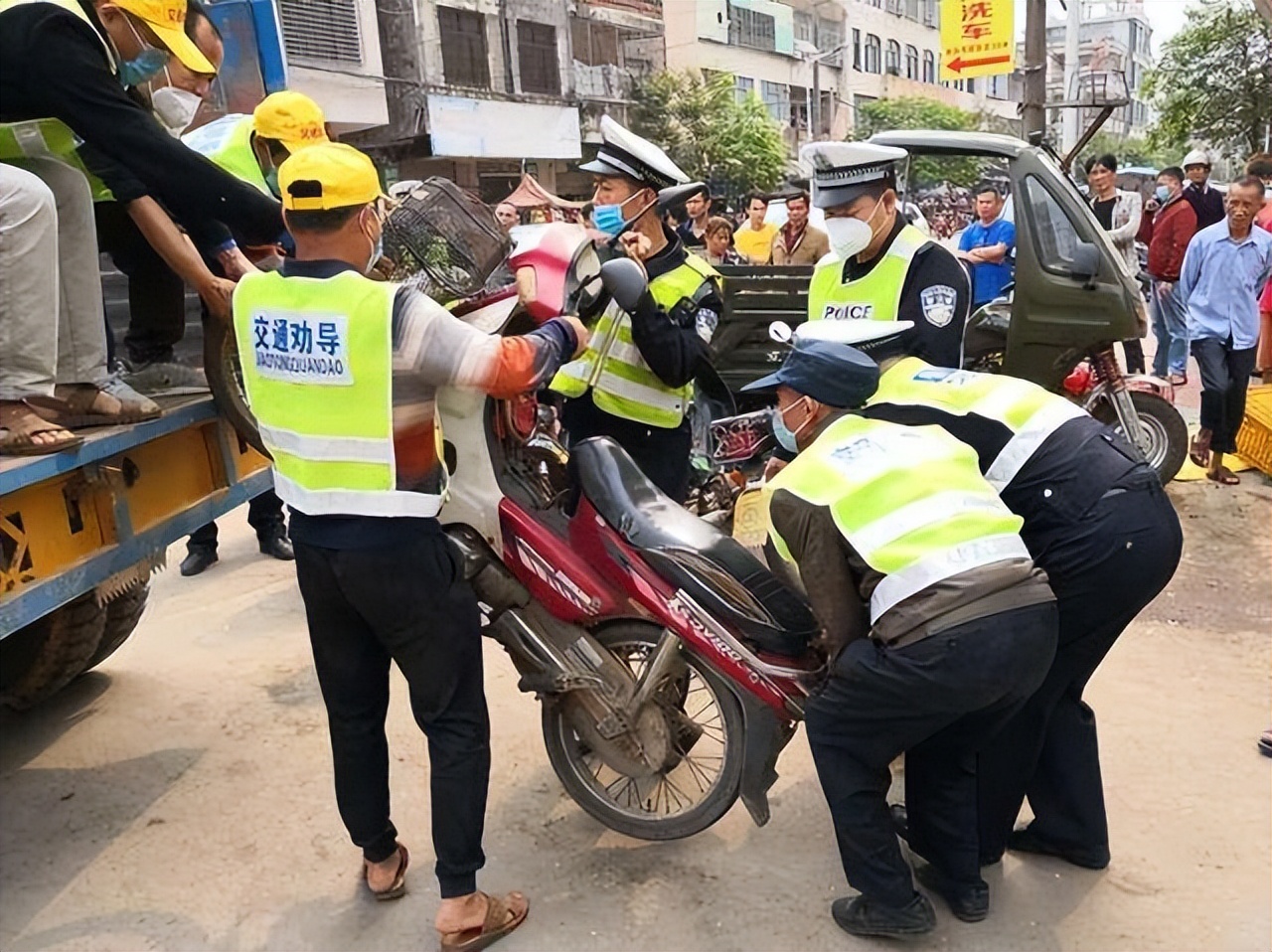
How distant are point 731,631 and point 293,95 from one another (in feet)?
7.14

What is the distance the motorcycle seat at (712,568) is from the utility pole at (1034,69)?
774cm

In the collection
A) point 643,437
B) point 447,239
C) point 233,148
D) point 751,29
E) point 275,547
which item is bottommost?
point 275,547

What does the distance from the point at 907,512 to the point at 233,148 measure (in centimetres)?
234

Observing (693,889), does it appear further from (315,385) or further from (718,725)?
(315,385)

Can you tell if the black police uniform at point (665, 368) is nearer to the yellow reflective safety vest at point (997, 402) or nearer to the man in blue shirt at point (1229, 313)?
the yellow reflective safety vest at point (997, 402)

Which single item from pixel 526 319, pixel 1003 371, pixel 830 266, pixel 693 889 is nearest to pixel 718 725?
pixel 693 889

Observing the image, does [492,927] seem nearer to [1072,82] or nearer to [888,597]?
[888,597]

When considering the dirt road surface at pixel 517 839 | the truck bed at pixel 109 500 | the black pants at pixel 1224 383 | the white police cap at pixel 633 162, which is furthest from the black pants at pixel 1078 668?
the black pants at pixel 1224 383

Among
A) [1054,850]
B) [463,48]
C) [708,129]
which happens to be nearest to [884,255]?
[1054,850]

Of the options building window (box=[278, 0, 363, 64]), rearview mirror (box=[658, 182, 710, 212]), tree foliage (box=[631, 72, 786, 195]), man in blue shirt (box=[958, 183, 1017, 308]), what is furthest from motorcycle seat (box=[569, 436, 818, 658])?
tree foliage (box=[631, 72, 786, 195])

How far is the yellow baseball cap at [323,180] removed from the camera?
2.16 m

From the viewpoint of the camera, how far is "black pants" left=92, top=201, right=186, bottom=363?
3.33 metres

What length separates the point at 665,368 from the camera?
3.24 m

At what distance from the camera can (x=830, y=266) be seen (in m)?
3.50
